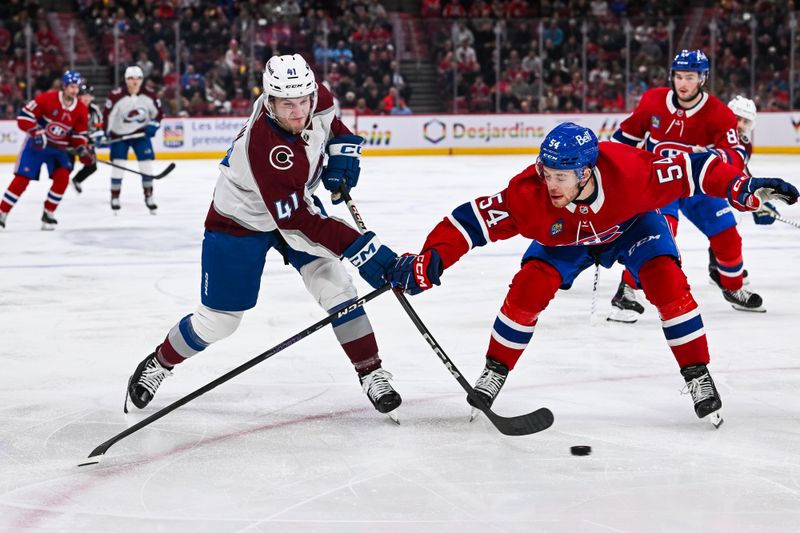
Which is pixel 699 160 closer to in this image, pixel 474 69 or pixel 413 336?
pixel 413 336

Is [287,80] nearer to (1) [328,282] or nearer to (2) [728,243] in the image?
(1) [328,282]

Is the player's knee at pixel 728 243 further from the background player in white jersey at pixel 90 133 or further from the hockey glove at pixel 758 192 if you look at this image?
the background player in white jersey at pixel 90 133

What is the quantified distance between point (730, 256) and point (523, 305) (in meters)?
1.92

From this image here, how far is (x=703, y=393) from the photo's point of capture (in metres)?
2.94

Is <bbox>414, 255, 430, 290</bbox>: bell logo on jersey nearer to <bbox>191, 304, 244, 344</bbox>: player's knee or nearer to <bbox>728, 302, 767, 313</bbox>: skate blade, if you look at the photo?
<bbox>191, 304, 244, 344</bbox>: player's knee

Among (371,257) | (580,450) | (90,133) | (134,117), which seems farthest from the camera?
(90,133)

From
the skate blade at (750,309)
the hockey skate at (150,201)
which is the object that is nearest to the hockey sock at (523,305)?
the skate blade at (750,309)

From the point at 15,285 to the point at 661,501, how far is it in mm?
3811

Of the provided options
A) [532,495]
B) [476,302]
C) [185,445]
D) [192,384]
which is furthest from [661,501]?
[476,302]

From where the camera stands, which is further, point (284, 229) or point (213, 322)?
point (213, 322)

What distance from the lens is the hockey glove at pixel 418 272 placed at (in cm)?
280

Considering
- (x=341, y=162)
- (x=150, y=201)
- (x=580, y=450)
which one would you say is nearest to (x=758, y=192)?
(x=580, y=450)

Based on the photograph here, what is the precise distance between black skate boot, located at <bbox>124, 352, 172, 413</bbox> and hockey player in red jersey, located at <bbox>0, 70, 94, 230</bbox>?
4591 millimetres

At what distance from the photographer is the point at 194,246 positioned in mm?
6637
